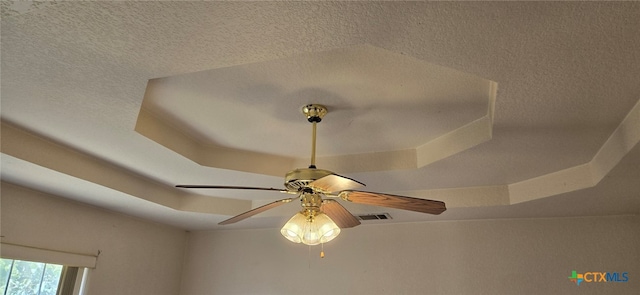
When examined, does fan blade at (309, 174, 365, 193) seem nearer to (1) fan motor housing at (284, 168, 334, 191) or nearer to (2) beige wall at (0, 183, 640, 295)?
(1) fan motor housing at (284, 168, 334, 191)

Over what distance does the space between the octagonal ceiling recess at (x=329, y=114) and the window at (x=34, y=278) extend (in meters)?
1.46

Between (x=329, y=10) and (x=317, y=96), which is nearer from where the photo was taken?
(x=329, y=10)

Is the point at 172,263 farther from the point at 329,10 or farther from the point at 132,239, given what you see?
the point at 329,10

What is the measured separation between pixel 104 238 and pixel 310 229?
2.30 m

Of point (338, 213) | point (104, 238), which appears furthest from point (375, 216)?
point (104, 238)

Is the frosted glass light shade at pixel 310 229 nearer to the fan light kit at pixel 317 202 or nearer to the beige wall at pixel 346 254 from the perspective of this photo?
the fan light kit at pixel 317 202

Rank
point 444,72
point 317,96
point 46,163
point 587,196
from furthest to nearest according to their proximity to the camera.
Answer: point 587,196 < point 46,163 < point 317,96 < point 444,72

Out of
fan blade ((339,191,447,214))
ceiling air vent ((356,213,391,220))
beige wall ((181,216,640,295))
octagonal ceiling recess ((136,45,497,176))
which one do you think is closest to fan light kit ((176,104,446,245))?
fan blade ((339,191,447,214))

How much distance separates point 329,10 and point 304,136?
52.7 inches

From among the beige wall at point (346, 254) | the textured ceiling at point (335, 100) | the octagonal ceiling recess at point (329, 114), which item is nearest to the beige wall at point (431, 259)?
the beige wall at point (346, 254)

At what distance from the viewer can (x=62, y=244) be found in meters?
2.96

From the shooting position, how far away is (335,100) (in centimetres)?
199

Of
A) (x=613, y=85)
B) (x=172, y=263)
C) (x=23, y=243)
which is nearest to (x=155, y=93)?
(x=23, y=243)

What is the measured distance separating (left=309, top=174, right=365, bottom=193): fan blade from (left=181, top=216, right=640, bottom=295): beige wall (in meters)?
2.07
